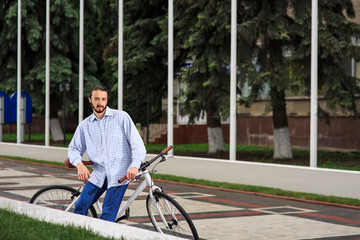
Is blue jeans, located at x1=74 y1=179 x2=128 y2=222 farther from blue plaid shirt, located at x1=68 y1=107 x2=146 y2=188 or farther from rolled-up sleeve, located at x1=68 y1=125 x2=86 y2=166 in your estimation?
rolled-up sleeve, located at x1=68 y1=125 x2=86 y2=166

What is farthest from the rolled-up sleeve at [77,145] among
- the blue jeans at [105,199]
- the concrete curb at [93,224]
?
the concrete curb at [93,224]

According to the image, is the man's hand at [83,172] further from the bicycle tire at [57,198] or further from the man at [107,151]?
the bicycle tire at [57,198]

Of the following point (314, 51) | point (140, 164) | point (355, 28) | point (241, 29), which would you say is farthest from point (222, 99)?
point (140, 164)

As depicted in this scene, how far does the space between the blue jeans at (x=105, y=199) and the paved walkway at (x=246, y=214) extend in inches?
86.6

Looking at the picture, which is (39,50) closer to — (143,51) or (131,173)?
(143,51)

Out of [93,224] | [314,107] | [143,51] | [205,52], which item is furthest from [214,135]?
[93,224]

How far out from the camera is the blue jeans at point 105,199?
7013 millimetres

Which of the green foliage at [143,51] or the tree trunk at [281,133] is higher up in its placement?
the green foliage at [143,51]

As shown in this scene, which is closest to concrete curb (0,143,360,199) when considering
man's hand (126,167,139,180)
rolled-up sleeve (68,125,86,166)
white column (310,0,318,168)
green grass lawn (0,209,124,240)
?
white column (310,0,318,168)

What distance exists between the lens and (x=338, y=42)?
20.6 metres

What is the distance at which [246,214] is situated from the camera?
11438 mm

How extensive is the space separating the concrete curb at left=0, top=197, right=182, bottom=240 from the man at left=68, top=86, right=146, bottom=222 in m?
0.12

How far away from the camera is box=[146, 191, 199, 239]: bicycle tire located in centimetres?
668

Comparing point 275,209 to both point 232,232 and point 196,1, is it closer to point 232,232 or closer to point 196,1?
point 232,232
